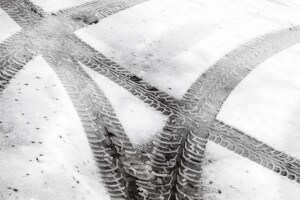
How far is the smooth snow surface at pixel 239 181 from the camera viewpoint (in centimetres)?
272

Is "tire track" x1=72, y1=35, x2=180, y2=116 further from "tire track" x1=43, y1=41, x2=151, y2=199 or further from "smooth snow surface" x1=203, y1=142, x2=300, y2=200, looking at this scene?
"smooth snow surface" x1=203, y1=142, x2=300, y2=200

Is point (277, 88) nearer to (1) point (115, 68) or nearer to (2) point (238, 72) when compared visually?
(2) point (238, 72)

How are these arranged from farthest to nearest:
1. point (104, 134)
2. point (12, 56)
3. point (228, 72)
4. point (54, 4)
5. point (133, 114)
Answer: point (54, 4), point (228, 72), point (12, 56), point (133, 114), point (104, 134)

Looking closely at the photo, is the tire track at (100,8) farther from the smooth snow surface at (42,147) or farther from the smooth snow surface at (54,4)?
the smooth snow surface at (42,147)

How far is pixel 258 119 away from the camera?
11.6 ft

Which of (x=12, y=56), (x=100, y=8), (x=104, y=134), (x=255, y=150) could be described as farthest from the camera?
(x=100, y=8)

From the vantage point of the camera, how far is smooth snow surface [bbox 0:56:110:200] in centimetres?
239

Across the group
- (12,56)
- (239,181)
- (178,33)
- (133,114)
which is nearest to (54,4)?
(12,56)

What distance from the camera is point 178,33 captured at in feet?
15.3

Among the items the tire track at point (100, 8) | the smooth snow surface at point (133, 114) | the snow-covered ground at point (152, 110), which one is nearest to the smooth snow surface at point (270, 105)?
the snow-covered ground at point (152, 110)

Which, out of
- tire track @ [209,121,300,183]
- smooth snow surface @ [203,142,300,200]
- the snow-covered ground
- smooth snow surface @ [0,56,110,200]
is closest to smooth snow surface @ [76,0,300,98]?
the snow-covered ground

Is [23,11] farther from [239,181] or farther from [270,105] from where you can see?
[239,181]

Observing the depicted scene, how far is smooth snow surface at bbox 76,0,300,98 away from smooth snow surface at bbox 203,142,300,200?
961 mm

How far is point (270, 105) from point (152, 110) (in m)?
1.37
